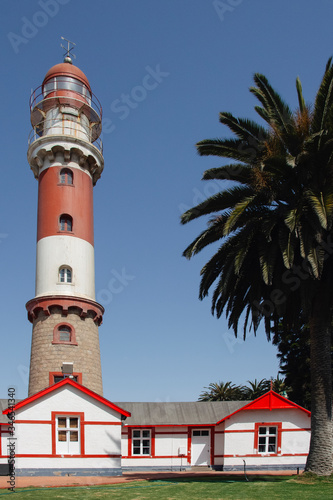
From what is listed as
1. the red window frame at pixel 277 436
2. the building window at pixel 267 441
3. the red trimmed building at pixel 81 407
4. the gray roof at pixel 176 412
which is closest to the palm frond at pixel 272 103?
the red trimmed building at pixel 81 407

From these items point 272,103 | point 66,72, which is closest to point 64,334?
point 272,103

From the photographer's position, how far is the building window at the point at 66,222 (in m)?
32.1

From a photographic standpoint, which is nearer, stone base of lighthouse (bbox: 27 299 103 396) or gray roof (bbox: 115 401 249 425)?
stone base of lighthouse (bbox: 27 299 103 396)

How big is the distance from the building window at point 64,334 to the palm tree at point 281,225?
11.3m

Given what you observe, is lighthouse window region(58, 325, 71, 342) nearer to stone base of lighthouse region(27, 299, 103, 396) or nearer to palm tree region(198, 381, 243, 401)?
stone base of lighthouse region(27, 299, 103, 396)

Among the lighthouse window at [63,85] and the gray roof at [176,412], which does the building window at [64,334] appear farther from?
the lighthouse window at [63,85]

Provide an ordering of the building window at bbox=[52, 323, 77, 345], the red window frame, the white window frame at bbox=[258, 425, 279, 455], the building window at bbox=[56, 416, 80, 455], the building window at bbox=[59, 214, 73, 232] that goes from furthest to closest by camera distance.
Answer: the building window at bbox=[59, 214, 73, 232] → the building window at bbox=[52, 323, 77, 345] → the white window frame at bbox=[258, 425, 279, 455] → the red window frame → the building window at bbox=[56, 416, 80, 455]

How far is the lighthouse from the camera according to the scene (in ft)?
97.5

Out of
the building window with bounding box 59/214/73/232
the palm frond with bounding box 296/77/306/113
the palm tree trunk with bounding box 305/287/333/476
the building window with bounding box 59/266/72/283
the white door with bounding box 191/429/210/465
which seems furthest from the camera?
the building window with bounding box 59/214/73/232

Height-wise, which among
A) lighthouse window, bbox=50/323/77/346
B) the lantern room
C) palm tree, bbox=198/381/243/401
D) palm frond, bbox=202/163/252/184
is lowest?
palm tree, bbox=198/381/243/401

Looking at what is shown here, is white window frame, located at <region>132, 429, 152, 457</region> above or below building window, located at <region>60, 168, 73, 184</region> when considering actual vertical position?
below

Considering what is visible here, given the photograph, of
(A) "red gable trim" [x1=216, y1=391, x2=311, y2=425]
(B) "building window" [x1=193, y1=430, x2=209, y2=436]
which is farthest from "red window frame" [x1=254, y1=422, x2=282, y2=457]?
(B) "building window" [x1=193, y1=430, x2=209, y2=436]

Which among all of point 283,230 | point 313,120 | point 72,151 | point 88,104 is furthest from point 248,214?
point 88,104

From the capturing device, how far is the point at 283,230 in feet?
61.4
